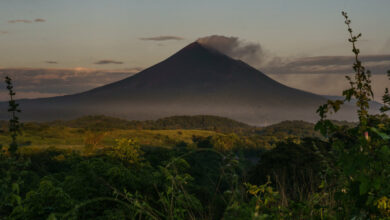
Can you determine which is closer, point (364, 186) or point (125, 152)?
point (364, 186)

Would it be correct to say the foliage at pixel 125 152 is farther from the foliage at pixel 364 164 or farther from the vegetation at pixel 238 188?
the foliage at pixel 364 164

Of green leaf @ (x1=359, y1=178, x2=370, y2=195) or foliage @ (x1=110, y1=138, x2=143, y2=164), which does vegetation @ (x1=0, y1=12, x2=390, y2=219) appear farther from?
foliage @ (x1=110, y1=138, x2=143, y2=164)

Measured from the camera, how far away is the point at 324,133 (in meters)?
2.77

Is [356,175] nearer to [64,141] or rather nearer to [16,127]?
[16,127]

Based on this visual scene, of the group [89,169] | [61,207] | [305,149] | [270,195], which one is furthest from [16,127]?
[305,149]

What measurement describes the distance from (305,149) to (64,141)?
70.5 m

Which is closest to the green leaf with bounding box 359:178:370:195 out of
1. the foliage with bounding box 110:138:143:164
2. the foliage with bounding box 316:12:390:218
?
the foliage with bounding box 316:12:390:218

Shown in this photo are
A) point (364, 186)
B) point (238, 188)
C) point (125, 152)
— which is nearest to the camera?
point (364, 186)

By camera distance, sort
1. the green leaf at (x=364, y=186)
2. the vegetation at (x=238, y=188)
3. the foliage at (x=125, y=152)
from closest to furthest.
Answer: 1. the green leaf at (x=364, y=186)
2. the vegetation at (x=238, y=188)
3. the foliage at (x=125, y=152)

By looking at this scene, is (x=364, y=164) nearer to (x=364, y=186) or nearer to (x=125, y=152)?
(x=364, y=186)

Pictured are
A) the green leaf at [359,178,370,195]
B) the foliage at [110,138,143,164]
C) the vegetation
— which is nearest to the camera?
the green leaf at [359,178,370,195]

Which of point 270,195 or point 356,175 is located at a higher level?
point 356,175

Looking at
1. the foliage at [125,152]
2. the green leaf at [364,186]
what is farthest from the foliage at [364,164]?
the foliage at [125,152]

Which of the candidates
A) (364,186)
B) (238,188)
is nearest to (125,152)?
(238,188)
